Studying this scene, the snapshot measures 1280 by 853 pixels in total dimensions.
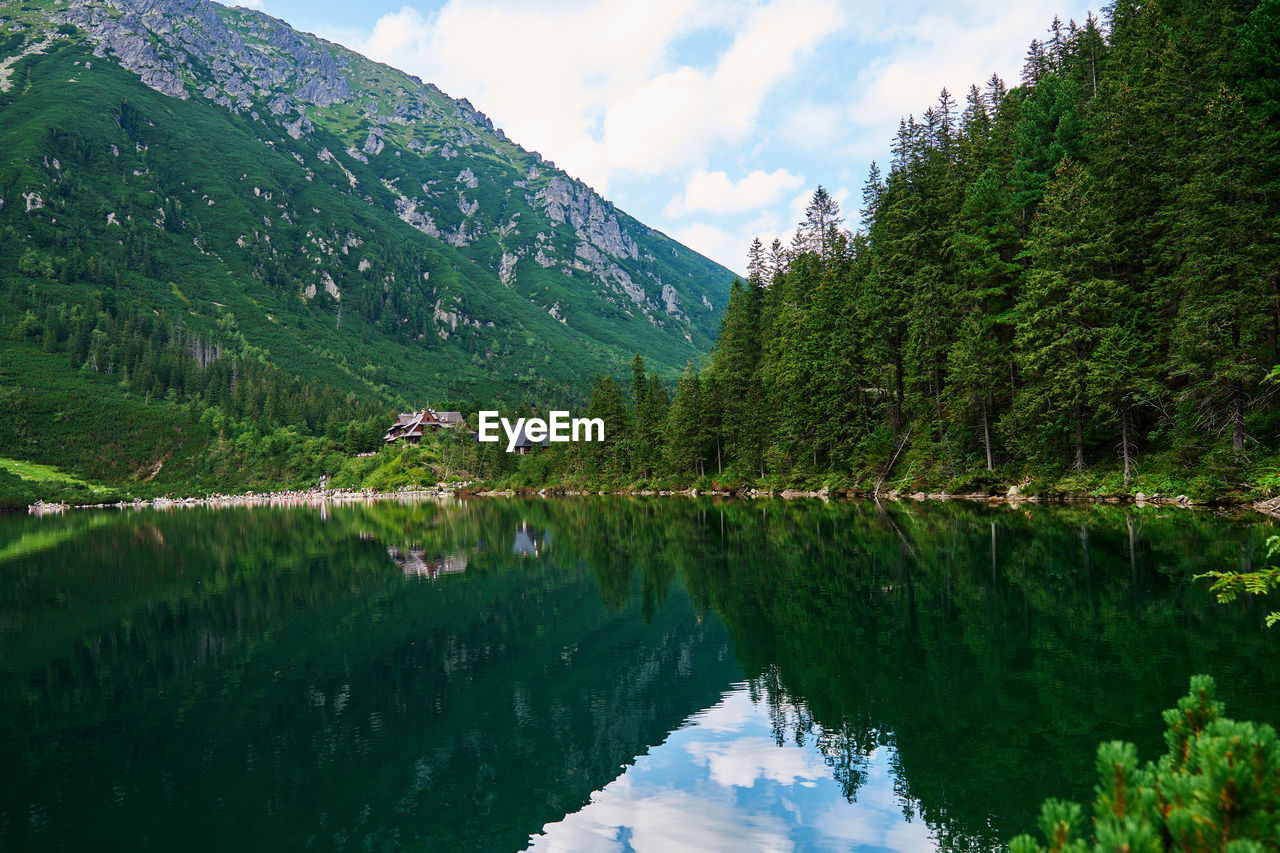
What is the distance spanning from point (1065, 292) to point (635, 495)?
182 feet

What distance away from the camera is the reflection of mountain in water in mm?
29192

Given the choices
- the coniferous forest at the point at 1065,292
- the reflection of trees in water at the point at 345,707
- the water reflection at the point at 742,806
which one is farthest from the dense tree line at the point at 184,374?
the water reflection at the point at 742,806

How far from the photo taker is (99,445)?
126 metres

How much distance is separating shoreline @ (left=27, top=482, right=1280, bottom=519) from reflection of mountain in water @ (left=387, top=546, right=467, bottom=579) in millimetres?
31279

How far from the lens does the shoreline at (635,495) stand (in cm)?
3266

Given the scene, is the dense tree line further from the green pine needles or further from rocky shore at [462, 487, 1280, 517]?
the green pine needles

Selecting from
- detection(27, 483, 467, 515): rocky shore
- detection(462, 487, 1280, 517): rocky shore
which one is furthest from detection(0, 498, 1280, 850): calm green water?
detection(27, 483, 467, 515): rocky shore

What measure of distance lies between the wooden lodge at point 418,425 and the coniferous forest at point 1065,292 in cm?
10083

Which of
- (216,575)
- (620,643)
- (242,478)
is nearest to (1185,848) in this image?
(620,643)

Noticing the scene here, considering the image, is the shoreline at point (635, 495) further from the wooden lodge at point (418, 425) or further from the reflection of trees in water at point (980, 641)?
the wooden lodge at point (418, 425)

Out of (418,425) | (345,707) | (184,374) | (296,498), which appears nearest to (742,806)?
(345,707)

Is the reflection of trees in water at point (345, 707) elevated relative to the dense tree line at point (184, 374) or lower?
lower

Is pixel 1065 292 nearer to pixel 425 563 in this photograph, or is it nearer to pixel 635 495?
pixel 425 563

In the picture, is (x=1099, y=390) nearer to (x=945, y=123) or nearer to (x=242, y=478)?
(x=945, y=123)
